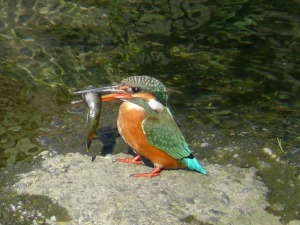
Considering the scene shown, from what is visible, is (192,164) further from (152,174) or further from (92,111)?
(92,111)

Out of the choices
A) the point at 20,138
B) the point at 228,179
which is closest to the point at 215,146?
the point at 228,179

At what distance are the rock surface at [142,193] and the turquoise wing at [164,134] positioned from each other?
0.22m

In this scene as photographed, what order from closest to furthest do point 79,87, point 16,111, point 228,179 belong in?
1. point 228,179
2. point 16,111
3. point 79,87

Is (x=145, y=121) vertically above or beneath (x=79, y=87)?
above

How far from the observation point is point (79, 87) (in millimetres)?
7117

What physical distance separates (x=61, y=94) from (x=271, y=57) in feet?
7.49

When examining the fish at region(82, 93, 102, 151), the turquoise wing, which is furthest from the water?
the fish at region(82, 93, 102, 151)

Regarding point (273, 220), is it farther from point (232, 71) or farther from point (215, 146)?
point (232, 71)

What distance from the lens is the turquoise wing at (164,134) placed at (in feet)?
16.7

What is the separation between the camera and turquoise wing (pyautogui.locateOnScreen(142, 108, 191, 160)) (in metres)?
5.09

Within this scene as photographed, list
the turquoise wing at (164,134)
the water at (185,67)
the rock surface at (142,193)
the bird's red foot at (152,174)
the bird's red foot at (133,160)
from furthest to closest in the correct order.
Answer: the water at (185,67), the bird's red foot at (133,160), the bird's red foot at (152,174), the turquoise wing at (164,134), the rock surface at (142,193)

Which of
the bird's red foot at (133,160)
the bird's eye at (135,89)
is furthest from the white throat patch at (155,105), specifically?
the bird's red foot at (133,160)

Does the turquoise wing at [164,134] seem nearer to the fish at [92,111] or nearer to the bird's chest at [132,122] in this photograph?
the bird's chest at [132,122]

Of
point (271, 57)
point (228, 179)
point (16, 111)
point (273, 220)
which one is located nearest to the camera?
point (273, 220)
